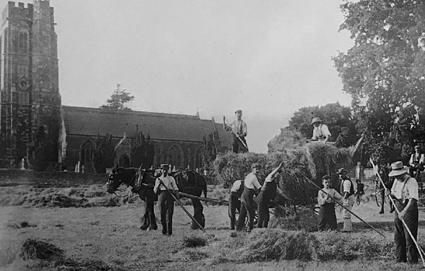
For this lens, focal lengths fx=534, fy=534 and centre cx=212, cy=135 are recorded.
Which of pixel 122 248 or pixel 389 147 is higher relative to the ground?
pixel 389 147

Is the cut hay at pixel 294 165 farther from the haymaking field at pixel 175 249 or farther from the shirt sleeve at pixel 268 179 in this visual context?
the haymaking field at pixel 175 249

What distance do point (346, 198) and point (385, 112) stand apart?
248 inches

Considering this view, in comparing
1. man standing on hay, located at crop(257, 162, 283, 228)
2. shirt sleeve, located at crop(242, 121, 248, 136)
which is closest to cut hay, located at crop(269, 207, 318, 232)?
man standing on hay, located at crop(257, 162, 283, 228)

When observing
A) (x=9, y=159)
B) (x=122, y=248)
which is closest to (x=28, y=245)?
(x=122, y=248)

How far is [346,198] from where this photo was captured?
12008 mm

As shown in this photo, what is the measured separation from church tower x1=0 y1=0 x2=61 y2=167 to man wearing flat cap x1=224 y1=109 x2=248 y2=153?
21.7 m

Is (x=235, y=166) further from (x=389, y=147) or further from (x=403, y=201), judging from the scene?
(x=389, y=147)

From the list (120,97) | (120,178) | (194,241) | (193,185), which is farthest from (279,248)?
(120,97)

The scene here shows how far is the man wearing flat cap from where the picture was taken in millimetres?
12375

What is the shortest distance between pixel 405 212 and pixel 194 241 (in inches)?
141

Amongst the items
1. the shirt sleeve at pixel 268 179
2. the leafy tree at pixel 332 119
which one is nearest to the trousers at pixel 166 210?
the shirt sleeve at pixel 268 179

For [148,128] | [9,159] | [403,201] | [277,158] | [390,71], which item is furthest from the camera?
[148,128]

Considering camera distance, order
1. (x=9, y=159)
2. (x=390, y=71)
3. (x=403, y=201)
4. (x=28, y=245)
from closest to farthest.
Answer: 1. (x=28, y=245)
2. (x=403, y=201)
3. (x=390, y=71)
4. (x=9, y=159)

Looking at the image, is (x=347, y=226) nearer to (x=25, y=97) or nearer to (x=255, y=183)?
(x=255, y=183)
